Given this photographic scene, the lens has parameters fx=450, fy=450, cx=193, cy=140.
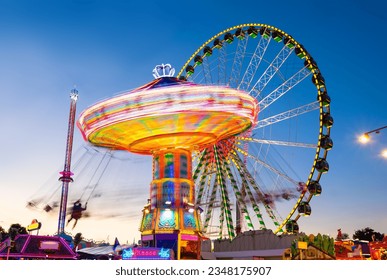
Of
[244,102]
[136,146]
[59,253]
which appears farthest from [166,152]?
[59,253]

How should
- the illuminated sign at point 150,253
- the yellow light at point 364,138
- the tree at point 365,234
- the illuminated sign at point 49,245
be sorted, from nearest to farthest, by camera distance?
the yellow light at point 364,138 → the illuminated sign at point 150,253 → the illuminated sign at point 49,245 → the tree at point 365,234

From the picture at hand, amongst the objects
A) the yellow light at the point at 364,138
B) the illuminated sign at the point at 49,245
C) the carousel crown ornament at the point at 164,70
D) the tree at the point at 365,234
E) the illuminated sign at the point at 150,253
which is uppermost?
the carousel crown ornament at the point at 164,70

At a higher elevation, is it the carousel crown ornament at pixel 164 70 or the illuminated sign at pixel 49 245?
the carousel crown ornament at pixel 164 70

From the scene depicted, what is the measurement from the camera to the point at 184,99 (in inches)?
886

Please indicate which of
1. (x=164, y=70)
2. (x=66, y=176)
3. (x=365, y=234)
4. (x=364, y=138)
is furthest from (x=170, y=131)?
(x=365, y=234)

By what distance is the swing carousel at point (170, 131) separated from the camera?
22656 millimetres

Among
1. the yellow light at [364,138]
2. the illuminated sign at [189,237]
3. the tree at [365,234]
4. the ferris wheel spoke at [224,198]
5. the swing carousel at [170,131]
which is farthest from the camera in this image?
the tree at [365,234]

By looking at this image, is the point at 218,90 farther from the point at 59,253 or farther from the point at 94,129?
the point at 59,253

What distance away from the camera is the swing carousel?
22656mm

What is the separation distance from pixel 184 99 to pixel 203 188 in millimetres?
9230

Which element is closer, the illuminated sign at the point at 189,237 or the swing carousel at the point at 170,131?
the swing carousel at the point at 170,131

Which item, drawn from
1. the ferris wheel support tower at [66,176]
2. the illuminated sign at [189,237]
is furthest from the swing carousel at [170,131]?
the ferris wheel support tower at [66,176]

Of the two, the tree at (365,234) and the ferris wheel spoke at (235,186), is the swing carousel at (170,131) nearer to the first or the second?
the ferris wheel spoke at (235,186)
